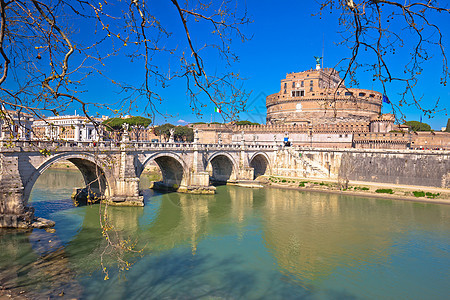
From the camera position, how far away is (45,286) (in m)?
12.6

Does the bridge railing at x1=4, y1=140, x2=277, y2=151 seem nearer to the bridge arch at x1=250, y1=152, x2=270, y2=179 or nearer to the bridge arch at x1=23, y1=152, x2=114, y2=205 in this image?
the bridge arch at x1=23, y1=152, x2=114, y2=205

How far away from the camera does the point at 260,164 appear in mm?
46562

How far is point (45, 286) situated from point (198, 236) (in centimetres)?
905

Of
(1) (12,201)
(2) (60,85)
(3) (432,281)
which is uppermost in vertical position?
(2) (60,85)

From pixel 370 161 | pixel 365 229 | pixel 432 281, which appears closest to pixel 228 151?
pixel 370 161

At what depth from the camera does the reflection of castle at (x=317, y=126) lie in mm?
43781

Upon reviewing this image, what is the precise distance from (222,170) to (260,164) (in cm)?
697

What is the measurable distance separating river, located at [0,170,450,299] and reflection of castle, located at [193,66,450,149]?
17910 millimetres

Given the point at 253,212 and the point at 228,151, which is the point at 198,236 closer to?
the point at 253,212

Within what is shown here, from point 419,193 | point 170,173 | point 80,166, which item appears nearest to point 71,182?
point 170,173

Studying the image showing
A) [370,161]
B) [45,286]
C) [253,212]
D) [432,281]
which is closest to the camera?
[45,286]

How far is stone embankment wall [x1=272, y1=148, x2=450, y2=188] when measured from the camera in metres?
35.7

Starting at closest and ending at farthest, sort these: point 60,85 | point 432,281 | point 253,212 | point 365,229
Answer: point 60,85, point 432,281, point 365,229, point 253,212

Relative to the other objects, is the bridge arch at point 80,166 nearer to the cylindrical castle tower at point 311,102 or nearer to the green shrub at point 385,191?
the green shrub at point 385,191
